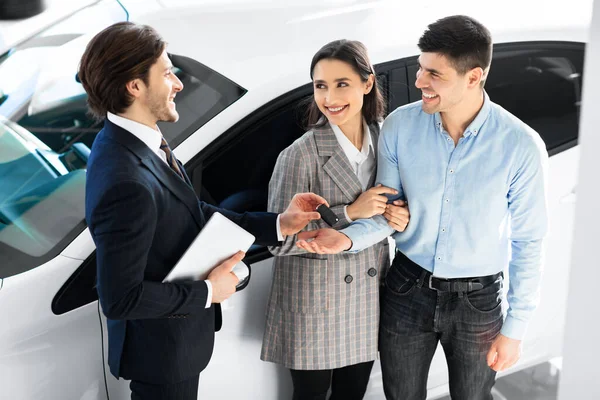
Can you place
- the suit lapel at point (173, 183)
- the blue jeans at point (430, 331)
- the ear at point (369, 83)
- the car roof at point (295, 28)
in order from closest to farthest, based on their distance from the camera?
the suit lapel at point (173, 183), the blue jeans at point (430, 331), the ear at point (369, 83), the car roof at point (295, 28)

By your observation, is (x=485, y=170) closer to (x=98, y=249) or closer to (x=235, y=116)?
(x=235, y=116)

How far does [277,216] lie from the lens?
6.30 ft

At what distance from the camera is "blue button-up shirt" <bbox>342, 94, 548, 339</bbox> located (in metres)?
1.76

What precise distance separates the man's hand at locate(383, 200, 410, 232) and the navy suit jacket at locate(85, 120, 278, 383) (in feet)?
1.64

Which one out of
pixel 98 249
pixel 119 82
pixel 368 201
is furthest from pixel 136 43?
pixel 368 201

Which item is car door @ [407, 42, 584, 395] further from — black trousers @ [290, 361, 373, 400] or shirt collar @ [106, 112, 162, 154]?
shirt collar @ [106, 112, 162, 154]

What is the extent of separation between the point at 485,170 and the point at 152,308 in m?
0.87

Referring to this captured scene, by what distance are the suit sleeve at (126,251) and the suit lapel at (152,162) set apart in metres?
0.09

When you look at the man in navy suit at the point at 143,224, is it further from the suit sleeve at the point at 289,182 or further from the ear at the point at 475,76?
the ear at the point at 475,76

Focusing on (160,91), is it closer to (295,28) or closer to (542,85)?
(295,28)

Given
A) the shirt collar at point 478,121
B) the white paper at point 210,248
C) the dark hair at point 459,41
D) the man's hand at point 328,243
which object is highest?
the dark hair at point 459,41

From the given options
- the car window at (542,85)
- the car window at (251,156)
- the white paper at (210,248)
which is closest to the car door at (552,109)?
the car window at (542,85)

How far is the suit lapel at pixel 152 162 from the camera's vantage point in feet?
4.97

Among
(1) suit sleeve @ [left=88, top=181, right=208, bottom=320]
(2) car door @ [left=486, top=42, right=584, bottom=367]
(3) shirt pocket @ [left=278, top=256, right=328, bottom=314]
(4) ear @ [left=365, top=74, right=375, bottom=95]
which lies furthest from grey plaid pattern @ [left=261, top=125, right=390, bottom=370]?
(2) car door @ [left=486, top=42, right=584, bottom=367]
